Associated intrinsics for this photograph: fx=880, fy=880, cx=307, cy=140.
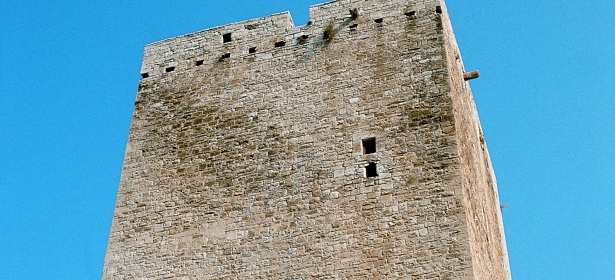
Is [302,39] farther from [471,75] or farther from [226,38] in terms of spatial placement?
[471,75]

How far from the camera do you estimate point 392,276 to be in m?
11.5

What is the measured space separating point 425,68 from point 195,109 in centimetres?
388

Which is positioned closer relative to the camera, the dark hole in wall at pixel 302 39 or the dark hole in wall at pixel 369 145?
the dark hole in wall at pixel 369 145

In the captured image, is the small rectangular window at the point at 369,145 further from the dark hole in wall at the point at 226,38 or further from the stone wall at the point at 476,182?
the dark hole in wall at the point at 226,38

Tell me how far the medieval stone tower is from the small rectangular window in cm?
4

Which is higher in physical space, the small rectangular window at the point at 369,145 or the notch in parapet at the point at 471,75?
the notch in parapet at the point at 471,75

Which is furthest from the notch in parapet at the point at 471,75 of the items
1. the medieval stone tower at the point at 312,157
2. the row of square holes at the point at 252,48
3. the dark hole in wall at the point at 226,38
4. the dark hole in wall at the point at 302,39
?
the dark hole in wall at the point at 226,38

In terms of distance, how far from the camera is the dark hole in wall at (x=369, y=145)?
12.8 metres

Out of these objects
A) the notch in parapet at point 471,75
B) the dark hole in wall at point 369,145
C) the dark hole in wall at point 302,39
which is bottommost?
the dark hole in wall at point 369,145

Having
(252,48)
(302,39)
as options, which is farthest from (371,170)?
(252,48)

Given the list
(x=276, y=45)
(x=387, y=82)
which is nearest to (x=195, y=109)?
(x=276, y=45)

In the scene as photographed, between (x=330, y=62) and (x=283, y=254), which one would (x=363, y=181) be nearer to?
(x=283, y=254)

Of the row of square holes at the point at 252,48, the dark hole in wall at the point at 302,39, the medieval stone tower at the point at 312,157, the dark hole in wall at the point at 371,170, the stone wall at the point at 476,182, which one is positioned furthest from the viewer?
the dark hole in wall at the point at 302,39

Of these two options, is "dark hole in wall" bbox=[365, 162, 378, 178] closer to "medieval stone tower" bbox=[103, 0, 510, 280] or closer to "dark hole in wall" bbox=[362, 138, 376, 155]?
"medieval stone tower" bbox=[103, 0, 510, 280]
